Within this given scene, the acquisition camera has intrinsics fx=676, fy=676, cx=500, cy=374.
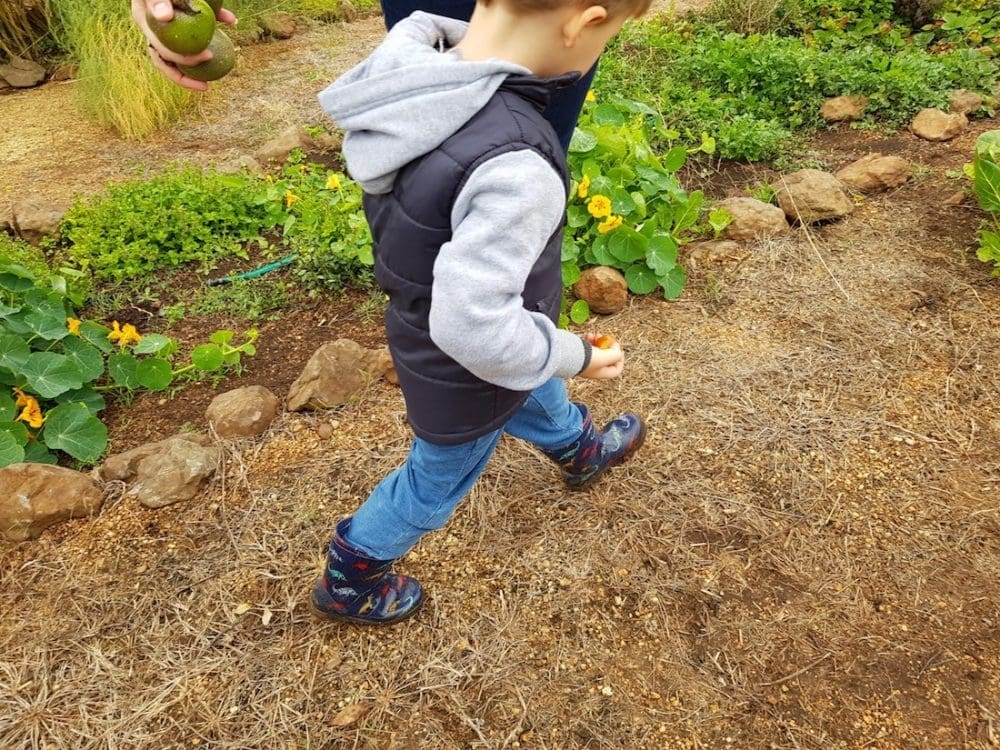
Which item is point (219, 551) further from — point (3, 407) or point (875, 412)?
point (875, 412)

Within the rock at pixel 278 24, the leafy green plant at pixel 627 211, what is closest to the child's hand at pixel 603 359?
the leafy green plant at pixel 627 211

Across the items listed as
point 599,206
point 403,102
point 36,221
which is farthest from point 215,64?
point 36,221

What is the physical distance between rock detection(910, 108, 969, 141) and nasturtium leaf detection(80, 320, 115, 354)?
3.84 meters

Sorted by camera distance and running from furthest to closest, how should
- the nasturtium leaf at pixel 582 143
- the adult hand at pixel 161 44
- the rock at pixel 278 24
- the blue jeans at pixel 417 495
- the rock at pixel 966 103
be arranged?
the rock at pixel 278 24 < the rock at pixel 966 103 < the nasturtium leaf at pixel 582 143 < the blue jeans at pixel 417 495 < the adult hand at pixel 161 44

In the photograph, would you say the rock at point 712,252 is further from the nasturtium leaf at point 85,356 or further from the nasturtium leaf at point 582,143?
the nasturtium leaf at point 85,356

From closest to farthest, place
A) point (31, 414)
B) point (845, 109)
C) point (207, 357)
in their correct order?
1. point (31, 414)
2. point (207, 357)
3. point (845, 109)

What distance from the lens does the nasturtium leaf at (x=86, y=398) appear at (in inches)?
86.4

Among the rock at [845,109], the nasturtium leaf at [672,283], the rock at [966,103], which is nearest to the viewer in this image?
the nasturtium leaf at [672,283]

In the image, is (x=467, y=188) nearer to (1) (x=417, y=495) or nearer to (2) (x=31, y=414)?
(1) (x=417, y=495)

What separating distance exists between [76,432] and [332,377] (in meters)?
0.78

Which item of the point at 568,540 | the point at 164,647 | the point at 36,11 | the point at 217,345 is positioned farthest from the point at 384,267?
the point at 36,11

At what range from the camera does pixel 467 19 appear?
58.0 inches

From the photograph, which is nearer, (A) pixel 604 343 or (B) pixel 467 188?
(B) pixel 467 188

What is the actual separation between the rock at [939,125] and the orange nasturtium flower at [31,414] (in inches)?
159
